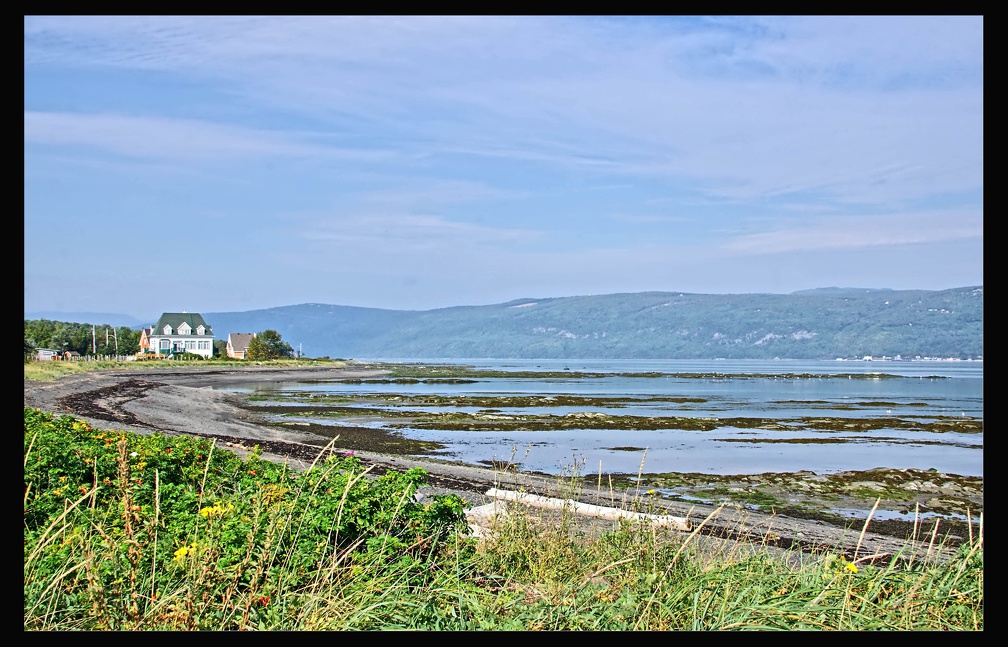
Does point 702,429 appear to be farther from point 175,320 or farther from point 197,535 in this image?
point 175,320

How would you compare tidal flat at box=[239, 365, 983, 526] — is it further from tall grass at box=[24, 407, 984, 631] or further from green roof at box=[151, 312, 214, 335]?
green roof at box=[151, 312, 214, 335]

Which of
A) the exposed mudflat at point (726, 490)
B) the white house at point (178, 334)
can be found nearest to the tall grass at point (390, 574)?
the exposed mudflat at point (726, 490)

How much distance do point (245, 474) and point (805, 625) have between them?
4.55 m

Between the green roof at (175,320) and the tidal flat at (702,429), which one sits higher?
the green roof at (175,320)

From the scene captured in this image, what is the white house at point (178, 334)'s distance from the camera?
108125 mm

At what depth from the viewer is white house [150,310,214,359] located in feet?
355

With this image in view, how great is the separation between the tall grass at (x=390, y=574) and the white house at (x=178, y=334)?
10814 cm

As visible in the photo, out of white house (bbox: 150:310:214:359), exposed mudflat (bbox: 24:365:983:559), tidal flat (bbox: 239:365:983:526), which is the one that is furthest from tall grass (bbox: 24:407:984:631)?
white house (bbox: 150:310:214:359)

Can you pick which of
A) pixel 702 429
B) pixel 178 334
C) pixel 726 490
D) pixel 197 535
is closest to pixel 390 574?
pixel 197 535

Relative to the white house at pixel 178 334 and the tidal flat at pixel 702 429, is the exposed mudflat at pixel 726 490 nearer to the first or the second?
the tidal flat at pixel 702 429
